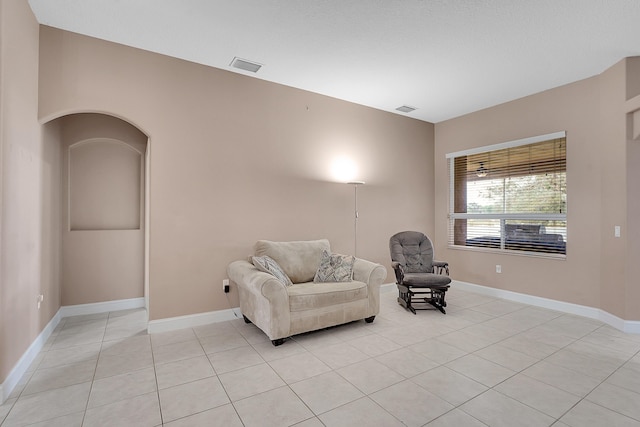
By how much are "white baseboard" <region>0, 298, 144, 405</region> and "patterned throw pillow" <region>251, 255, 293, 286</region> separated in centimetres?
203

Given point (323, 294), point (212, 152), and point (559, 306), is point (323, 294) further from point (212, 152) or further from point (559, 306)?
point (559, 306)

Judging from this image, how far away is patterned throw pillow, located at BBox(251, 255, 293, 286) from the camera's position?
11.0 feet

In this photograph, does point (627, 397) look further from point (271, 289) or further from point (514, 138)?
point (514, 138)

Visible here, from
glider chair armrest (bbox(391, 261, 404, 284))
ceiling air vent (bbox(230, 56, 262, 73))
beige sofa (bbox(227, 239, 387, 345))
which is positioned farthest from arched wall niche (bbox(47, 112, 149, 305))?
glider chair armrest (bbox(391, 261, 404, 284))

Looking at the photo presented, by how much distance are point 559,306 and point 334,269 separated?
3.14 metres

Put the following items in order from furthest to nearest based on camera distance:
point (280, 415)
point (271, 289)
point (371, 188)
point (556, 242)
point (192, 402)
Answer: point (371, 188) < point (556, 242) < point (271, 289) < point (192, 402) < point (280, 415)

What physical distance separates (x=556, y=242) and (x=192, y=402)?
4811 millimetres

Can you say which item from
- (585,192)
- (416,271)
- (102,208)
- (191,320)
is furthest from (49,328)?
(585,192)

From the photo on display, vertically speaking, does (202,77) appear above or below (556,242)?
above

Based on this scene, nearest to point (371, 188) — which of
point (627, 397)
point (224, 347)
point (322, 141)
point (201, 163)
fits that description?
point (322, 141)

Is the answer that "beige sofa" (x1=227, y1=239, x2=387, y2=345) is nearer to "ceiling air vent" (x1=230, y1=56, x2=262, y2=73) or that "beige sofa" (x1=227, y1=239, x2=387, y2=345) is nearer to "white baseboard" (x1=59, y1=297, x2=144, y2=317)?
"white baseboard" (x1=59, y1=297, x2=144, y2=317)

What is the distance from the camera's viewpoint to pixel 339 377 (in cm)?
249

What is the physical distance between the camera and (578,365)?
2.69 metres

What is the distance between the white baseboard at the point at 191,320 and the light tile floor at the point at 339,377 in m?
0.13
